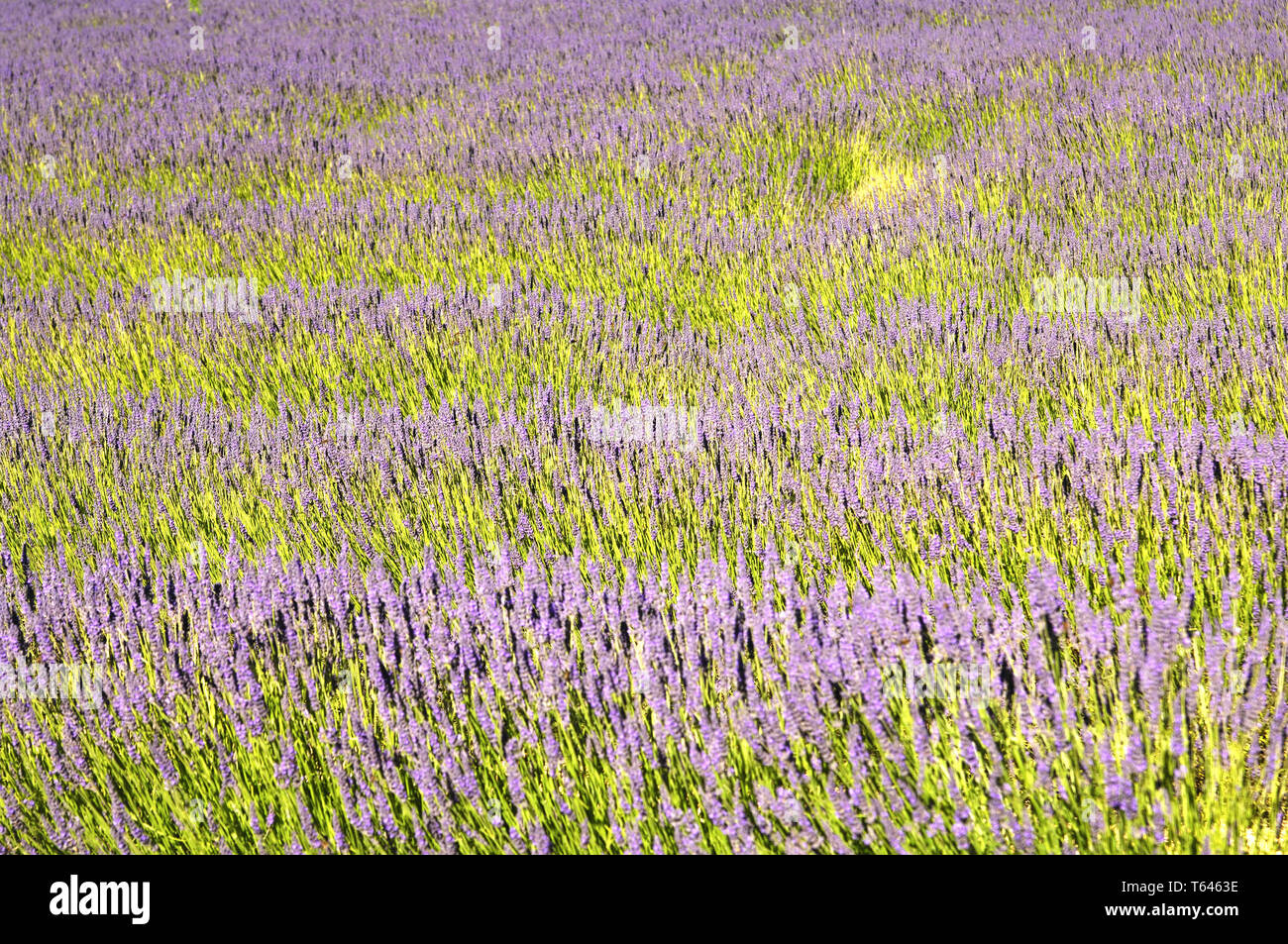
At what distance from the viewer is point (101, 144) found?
616cm

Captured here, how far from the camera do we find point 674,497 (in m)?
1.76

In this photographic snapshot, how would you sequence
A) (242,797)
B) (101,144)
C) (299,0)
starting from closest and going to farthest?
(242,797), (101,144), (299,0)

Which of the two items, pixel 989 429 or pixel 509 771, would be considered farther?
pixel 989 429

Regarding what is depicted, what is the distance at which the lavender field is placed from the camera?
1122mm
